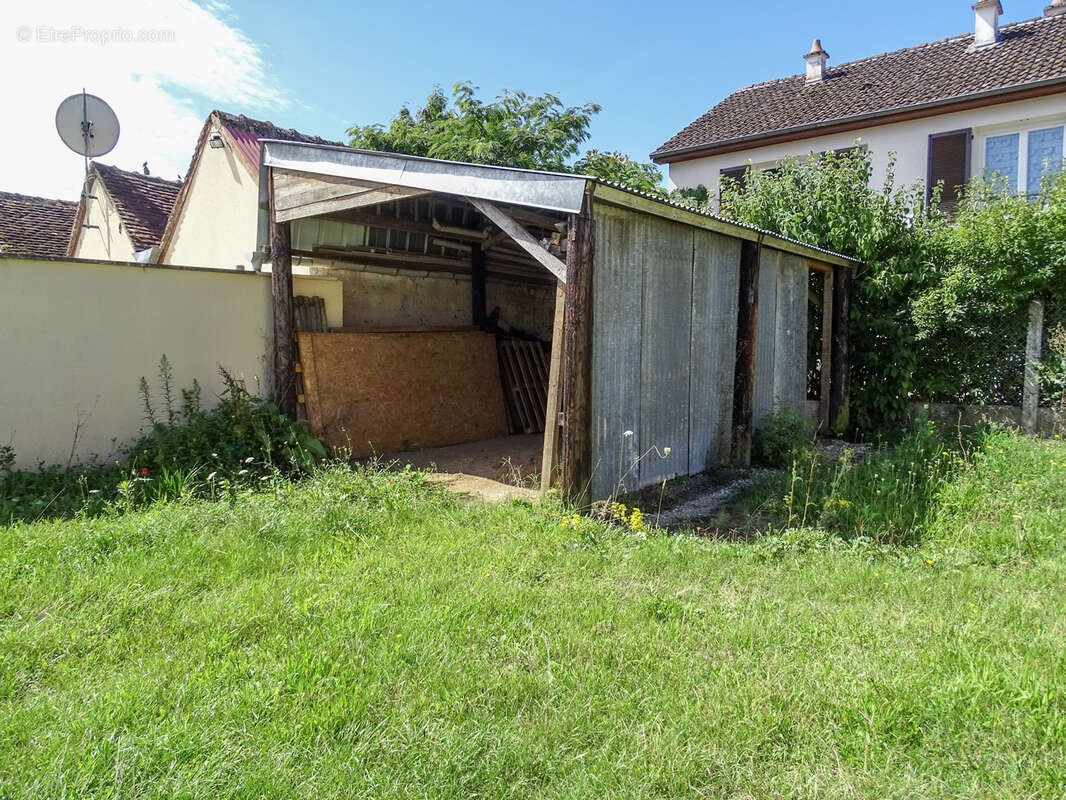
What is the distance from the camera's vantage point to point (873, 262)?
9594 mm

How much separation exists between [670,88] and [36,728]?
2000 centimetres

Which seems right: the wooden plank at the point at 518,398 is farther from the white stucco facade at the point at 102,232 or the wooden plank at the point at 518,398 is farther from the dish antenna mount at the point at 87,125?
the white stucco facade at the point at 102,232

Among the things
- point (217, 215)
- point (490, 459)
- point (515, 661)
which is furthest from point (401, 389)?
point (217, 215)

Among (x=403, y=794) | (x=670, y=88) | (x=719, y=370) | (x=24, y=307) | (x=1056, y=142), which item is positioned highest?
(x=670, y=88)

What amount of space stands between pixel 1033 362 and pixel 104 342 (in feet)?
35.6

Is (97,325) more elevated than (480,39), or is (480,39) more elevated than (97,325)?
(480,39)

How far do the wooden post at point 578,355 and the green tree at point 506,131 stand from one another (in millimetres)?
11606

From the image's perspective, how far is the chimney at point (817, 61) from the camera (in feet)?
55.1

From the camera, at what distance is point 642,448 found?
6.21 m

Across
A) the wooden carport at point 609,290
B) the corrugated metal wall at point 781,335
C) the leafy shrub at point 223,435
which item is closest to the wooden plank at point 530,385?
the wooden carport at point 609,290

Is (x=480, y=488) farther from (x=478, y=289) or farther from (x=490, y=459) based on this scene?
(x=478, y=289)

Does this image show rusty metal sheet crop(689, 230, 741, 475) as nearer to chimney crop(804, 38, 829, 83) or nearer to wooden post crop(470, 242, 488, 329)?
wooden post crop(470, 242, 488, 329)

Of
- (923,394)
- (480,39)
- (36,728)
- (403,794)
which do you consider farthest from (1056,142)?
(36,728)

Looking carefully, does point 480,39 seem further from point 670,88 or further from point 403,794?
point 403,794
